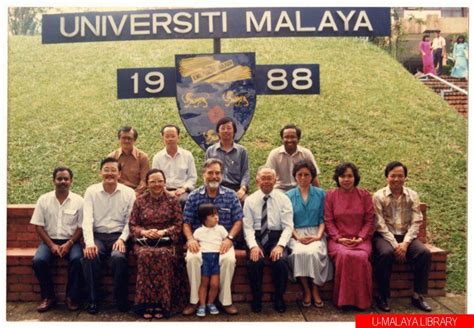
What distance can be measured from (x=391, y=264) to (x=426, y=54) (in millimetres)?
4367

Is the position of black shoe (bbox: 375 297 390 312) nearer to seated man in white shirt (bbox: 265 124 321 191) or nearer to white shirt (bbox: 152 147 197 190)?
seated man in white shirt (bbox: 265 124 321 191)

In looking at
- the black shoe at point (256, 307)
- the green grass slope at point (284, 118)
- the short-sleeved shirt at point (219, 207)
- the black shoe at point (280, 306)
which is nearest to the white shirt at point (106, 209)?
the short-sleeved shirt at point (219, 207)

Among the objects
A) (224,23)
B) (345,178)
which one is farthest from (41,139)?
(345,178)

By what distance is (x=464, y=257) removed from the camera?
A: 518cm

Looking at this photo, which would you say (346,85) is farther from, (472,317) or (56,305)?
(56,305)

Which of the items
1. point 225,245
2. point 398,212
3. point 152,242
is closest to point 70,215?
point 152,242

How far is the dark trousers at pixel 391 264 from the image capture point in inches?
Answer: 165

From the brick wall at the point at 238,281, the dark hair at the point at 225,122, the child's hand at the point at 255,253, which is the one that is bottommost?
the brick wall at the point at 238,281

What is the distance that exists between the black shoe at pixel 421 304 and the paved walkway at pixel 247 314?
0.05 metres

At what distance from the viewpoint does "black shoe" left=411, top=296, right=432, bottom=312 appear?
13.6 feet

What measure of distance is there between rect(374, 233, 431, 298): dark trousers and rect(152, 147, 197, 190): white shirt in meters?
2.06

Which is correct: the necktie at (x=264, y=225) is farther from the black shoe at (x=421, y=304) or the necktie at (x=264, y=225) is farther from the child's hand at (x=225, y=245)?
the black shoe at (x=421, y=304)

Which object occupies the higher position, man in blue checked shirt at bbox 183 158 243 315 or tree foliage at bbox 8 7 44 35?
tree foliage at bbox 8 7 44 35

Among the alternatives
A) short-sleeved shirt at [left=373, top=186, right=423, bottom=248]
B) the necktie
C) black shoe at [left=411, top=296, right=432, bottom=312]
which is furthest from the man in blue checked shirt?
black shoe at [left=411, top=296, right=432, bottom=312]
